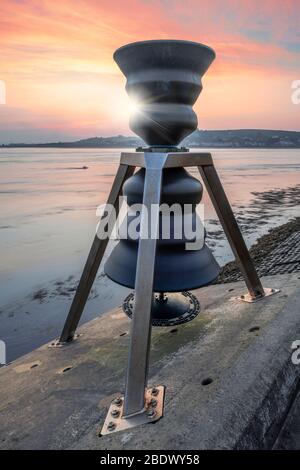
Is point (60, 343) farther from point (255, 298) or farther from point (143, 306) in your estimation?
point (255, 298)

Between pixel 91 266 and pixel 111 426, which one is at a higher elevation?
pixel 91 266

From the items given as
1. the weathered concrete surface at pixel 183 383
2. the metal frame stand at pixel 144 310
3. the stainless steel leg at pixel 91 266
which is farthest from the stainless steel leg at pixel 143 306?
the stainless steel leg at pixel 91 266

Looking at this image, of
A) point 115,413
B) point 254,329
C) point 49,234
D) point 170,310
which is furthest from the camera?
point 49,234

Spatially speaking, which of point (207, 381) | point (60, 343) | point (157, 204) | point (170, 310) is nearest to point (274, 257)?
point (60, 343)

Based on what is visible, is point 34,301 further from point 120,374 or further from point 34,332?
point 120,374

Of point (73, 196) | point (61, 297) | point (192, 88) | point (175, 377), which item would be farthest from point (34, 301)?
point (73, 196)

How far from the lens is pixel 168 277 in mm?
2504

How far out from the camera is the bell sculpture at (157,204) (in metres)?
2.24

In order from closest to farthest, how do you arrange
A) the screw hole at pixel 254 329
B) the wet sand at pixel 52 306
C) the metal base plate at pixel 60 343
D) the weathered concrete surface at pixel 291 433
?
the weathered concrete surface at pixel 291 433 → the screw hole at pixel 254 329 → the metal base plate at pixel 60 343 → the wet sand at pixel 52 306

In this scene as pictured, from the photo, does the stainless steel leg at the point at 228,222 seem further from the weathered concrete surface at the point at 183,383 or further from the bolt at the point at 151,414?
the bolt at the point at 151,414

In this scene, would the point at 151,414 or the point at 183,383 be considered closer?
the point at 151,414

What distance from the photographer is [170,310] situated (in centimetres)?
293

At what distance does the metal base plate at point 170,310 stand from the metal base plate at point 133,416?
1.96ft

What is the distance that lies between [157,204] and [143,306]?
71cm
